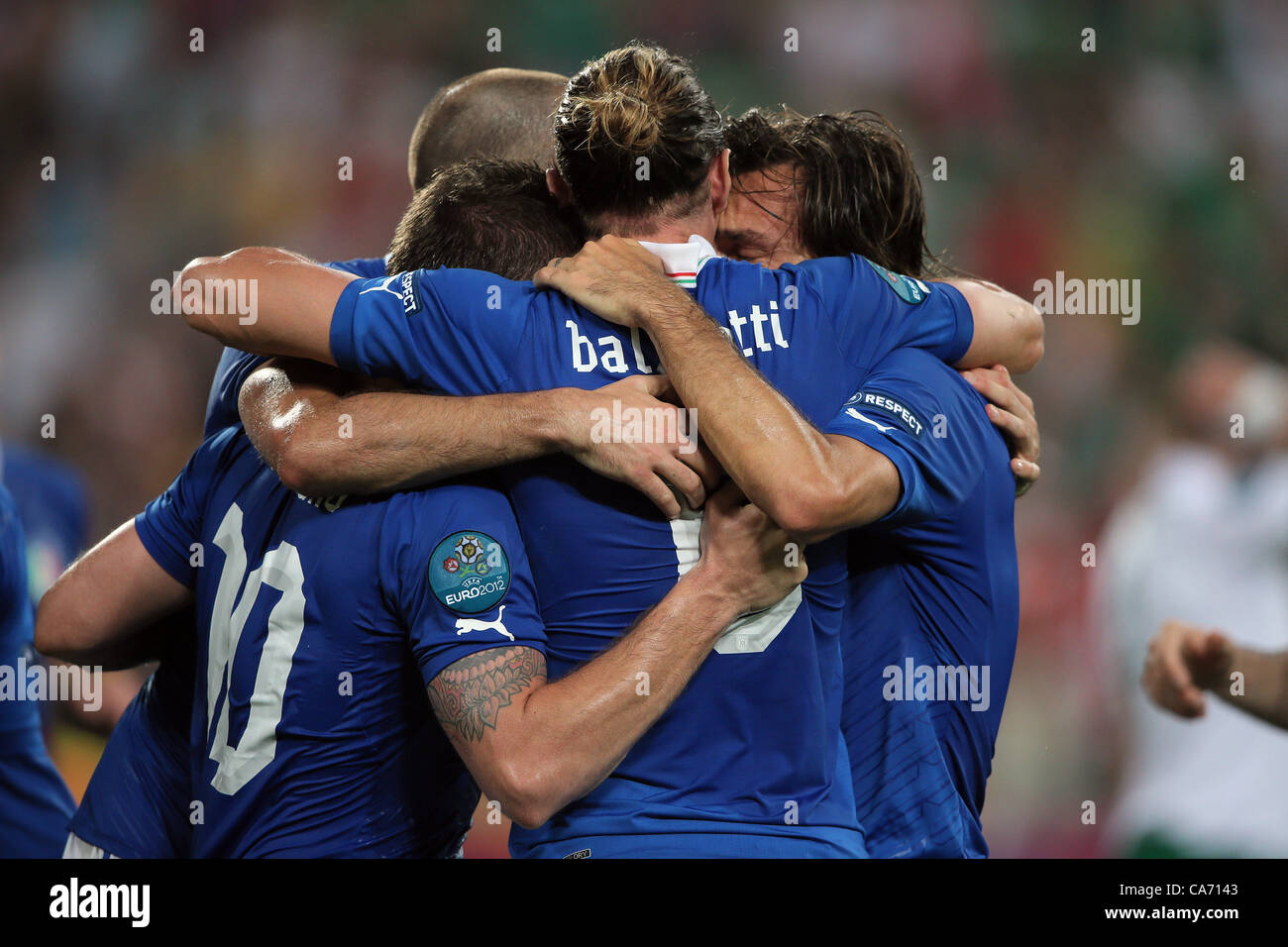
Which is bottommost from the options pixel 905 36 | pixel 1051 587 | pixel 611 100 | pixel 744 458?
pixel 1051 587

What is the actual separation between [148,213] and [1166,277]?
19.0 feet

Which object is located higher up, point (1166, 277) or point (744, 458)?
point (1166, 277)

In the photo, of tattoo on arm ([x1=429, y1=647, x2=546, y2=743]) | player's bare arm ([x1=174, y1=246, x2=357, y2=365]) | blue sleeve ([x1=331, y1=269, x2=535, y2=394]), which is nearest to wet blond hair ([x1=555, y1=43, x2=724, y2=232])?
blue sleeve ([x1=331, y1=269, x2=535, y2=394])

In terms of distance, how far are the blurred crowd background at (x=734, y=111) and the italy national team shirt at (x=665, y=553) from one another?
15.2 feet

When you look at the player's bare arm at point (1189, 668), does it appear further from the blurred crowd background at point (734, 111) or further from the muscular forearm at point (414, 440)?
the blurred crowd background at point (734, 111)

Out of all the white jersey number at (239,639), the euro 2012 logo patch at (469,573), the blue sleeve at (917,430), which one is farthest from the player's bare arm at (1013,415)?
the white jersey number at (239,639)

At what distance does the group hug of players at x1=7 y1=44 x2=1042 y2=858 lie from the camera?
A: 2047mm

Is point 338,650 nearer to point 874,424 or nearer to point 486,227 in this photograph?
point 486,227

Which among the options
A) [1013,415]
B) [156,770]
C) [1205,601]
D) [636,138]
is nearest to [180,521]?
[156,770]

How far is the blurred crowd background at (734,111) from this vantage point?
6.70m

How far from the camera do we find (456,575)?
2.06 meters

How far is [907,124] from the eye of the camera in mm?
7449
